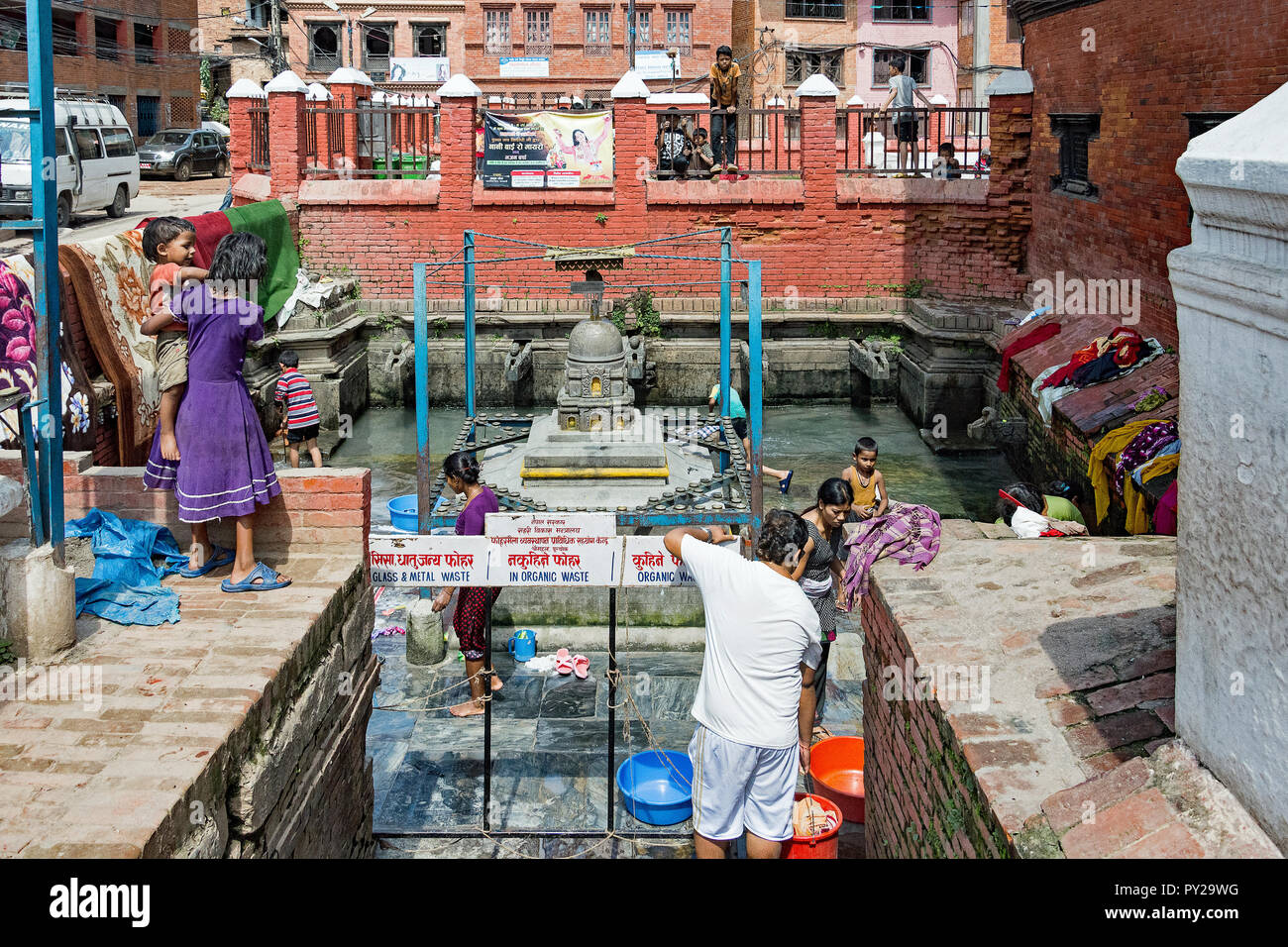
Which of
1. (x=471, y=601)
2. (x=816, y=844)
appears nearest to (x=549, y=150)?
(x=471, y=601)

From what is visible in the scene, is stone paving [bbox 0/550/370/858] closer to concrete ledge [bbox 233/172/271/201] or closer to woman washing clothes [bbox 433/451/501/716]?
woman washing clothes [bbox 433/451/501/716]

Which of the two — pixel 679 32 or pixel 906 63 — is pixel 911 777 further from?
pixel 906 63

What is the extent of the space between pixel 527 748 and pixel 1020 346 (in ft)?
29.7

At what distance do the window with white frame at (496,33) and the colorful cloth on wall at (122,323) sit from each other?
29410 millimetres

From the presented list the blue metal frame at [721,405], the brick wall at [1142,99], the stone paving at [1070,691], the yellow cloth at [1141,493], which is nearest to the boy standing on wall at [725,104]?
the brick wall at [1142,99]

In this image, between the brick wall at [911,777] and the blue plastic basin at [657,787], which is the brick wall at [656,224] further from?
the brick wall at [911,777]

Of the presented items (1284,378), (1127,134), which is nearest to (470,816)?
(1284,378)

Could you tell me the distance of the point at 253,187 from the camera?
1903 cm

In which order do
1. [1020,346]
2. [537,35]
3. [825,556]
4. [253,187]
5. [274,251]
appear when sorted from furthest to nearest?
[537,35]
[253,187]
[274,251]
[1020,346]
[825,556]

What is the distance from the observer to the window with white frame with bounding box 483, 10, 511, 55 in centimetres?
3834

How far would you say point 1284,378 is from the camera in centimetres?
333

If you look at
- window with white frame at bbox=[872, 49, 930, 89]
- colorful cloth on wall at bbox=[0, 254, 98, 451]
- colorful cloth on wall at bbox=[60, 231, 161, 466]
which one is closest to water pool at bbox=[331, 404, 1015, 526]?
colorful cloth on wall at bbox=[60, 231, 161, 466]

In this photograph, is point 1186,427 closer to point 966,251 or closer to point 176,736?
point 176,736

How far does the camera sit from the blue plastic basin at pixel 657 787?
21.5 ft
